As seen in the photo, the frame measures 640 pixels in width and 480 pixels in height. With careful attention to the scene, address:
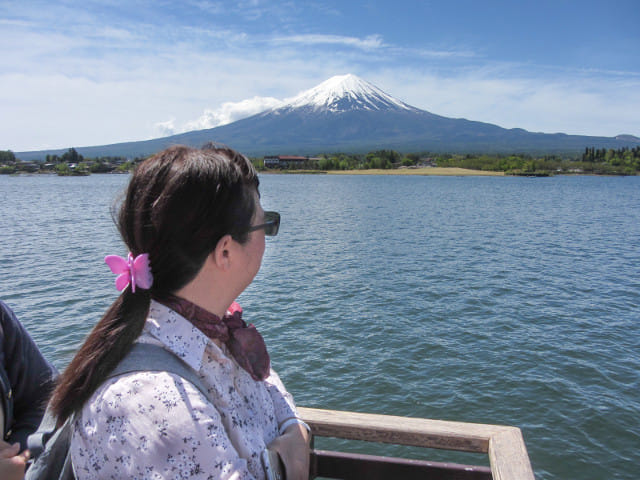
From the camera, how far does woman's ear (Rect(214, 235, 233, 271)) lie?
4.24ft

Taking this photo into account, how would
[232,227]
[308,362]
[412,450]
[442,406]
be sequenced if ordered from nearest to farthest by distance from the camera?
[232,227], [412,450], [442,406], [308,362]

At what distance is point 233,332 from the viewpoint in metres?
1.45

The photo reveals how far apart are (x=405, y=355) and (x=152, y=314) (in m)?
8.50

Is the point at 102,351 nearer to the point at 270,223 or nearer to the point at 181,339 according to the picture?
the point at 181,339

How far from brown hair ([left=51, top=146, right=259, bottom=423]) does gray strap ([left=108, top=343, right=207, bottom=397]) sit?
0.03 metres

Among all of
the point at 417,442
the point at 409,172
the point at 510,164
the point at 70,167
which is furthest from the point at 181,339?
the point at 70,167

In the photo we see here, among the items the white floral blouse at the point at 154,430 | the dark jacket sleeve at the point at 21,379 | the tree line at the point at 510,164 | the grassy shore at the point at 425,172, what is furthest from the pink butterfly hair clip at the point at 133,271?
the tree line at the point at 510,164

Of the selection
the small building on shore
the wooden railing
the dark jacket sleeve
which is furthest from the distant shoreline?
the dark jacket sleeve

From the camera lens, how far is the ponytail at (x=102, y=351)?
116cm

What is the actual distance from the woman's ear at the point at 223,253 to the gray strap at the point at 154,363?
253 millimetres

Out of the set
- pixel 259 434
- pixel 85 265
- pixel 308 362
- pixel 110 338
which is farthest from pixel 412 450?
pixel 85 265

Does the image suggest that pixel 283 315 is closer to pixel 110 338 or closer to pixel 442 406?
pixel 442 406

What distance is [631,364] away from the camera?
893 centimetres

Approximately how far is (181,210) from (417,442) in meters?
1.67
